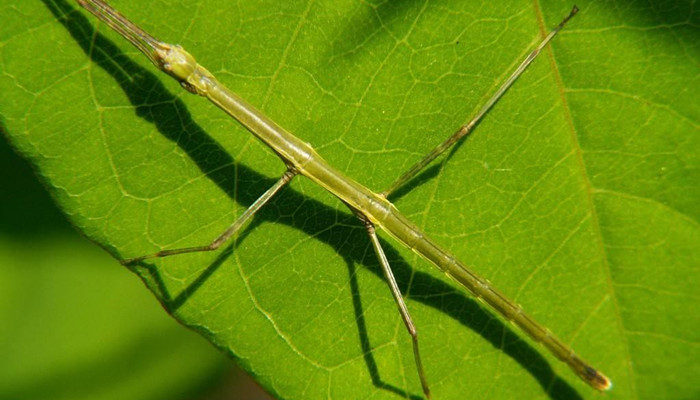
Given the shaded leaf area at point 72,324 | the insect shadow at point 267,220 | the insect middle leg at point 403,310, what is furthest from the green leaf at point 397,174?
the shaded leaf area at point 72,324

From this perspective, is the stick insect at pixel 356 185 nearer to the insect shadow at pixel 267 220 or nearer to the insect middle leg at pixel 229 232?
the insect middle leg at pixel 229 232

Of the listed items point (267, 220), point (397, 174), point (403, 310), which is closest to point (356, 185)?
point (397, 174)

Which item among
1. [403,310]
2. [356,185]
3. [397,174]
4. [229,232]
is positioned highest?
[397,174]

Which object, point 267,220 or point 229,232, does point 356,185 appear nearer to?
point 267,220

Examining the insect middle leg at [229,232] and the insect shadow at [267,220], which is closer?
the insect shadow at [267,220]

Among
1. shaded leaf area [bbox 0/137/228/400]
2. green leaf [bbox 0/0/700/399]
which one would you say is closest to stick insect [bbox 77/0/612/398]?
green leaf [bbox 0/0/700/399]

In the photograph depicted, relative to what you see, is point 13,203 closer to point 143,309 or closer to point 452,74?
point 143,309
